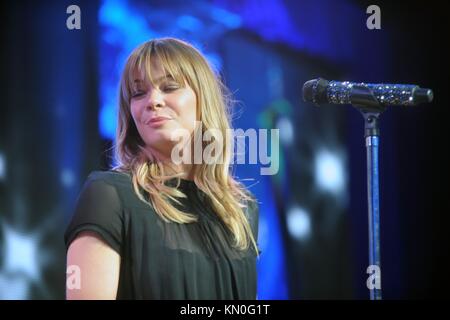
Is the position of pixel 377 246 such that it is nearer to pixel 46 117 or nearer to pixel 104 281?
pixel 104 281

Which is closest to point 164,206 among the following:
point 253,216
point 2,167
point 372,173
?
point 253,216

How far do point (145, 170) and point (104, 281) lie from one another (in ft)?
0.97

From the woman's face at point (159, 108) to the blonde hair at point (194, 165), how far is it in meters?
0.02

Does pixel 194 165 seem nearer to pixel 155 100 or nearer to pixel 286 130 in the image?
pixel 155 100

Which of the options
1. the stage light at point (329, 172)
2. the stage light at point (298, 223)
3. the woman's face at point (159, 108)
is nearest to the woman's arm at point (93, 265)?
the woman's face at point (159, 108)

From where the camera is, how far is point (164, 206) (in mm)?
1421

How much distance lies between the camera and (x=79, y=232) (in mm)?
1295

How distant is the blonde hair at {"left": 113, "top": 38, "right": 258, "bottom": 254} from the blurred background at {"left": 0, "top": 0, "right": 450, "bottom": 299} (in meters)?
0.78

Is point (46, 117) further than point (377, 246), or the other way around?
point (46, 117)

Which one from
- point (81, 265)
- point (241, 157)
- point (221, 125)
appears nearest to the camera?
point (81, 265)

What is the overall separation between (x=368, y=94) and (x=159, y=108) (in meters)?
0.51

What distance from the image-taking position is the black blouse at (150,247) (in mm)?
1319

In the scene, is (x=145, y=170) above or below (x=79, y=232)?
above
